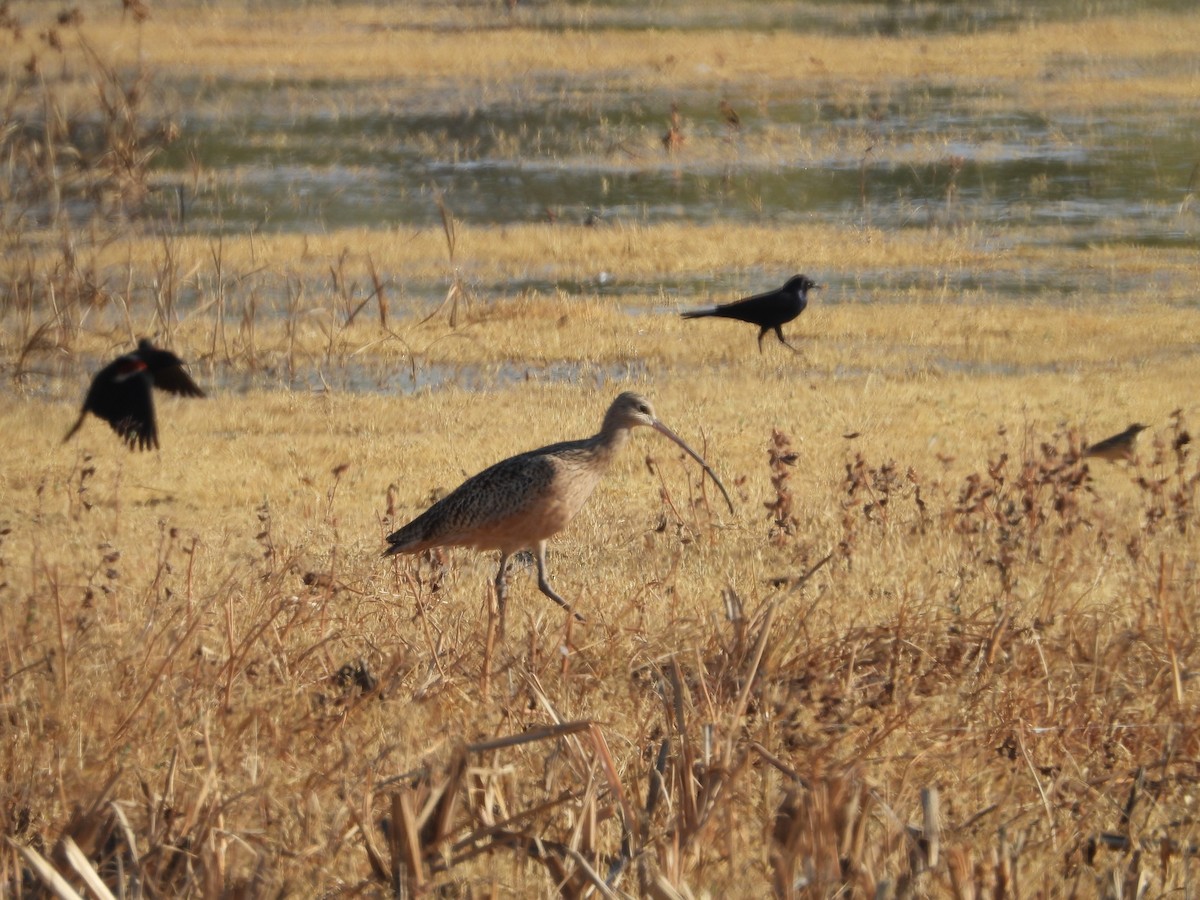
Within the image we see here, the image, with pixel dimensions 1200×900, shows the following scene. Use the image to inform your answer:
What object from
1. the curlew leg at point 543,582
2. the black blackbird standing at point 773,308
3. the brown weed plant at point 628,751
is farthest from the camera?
the black blackbird standing at point 773,308

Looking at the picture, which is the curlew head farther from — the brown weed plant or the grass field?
the brown weed plant

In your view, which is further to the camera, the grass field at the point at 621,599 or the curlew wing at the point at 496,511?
the curlew wing at the point at 496,511

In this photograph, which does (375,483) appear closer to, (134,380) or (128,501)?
(128,501)

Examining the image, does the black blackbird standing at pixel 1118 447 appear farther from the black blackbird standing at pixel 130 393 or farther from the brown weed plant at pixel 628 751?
the black blackbird standing at pixel 130 393

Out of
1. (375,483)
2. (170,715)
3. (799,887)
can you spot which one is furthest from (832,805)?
(375,483)

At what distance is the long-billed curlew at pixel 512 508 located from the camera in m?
6.66

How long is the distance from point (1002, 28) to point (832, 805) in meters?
30.6

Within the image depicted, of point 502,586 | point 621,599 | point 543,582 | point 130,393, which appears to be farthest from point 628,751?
point 543,582

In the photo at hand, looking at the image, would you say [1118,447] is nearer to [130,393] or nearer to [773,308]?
[773,308]

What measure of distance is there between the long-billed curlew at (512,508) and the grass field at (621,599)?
150 millimetres

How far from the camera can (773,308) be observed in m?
12.1

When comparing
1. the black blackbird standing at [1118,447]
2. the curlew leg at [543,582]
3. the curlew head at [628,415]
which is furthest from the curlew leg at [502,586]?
the black blackbird standing at [1118,447]

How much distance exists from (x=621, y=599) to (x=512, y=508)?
1.87 feet

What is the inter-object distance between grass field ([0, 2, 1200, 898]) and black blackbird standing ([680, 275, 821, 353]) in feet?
1.12
